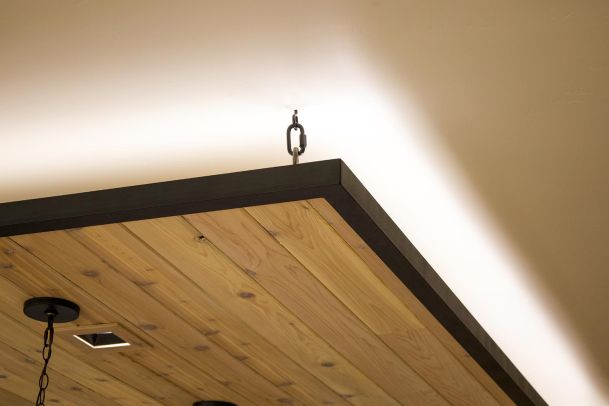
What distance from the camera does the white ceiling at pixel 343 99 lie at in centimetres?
216

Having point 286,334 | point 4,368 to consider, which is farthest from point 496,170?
point 4,368

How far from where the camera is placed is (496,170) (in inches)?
105

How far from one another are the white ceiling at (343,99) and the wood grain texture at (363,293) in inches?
12.9

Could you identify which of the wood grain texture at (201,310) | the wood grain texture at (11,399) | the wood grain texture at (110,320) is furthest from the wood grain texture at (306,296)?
the wood grain texture at (11,399)

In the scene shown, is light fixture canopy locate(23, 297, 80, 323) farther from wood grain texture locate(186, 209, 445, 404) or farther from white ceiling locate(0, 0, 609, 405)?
wood grain texture locate(186, 209, 445, 404)

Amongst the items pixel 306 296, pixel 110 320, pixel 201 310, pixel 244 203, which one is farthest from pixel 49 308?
pixel 244 203

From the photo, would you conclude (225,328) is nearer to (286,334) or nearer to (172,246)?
(286,334)

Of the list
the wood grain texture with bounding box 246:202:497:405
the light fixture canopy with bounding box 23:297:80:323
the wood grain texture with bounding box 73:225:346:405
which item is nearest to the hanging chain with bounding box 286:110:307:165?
the wood grain texture with bounding box 246:202:497:405

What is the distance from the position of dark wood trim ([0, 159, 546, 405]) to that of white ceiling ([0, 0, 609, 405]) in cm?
32

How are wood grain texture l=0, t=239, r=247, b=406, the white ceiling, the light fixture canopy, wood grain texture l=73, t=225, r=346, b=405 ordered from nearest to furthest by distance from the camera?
the white ceiling
wood grain texture l=73, t=225, r=346, b=405
wood grain texture l=0, t=239, r=247, b=406
the light fixture canopy

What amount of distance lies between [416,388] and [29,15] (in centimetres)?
189

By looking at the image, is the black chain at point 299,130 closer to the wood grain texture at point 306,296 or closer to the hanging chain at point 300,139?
the hanging chain at point 300,139

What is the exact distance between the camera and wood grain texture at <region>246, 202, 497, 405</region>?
2.21 m

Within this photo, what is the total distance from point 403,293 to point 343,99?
23.2 inches
